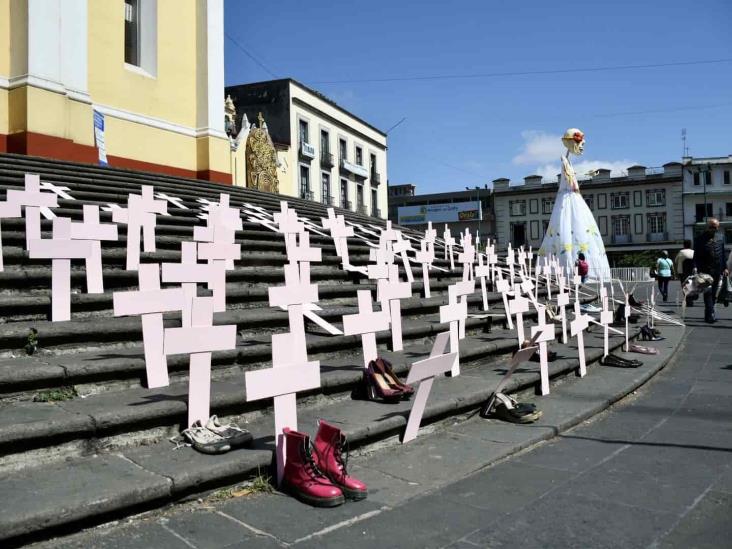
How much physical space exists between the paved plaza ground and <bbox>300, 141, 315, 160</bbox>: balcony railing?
108 ft

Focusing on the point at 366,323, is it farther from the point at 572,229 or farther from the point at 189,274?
the point at 572,229

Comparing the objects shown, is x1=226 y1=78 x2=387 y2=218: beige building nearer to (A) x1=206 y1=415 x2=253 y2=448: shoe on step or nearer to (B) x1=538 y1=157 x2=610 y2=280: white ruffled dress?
(B) x1=538 y1=157 x2=610 y2=280: white ruffled dress

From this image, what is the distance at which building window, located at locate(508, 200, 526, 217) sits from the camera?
67125mm

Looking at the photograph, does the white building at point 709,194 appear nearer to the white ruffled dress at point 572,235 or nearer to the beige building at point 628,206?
the beige building at point 628,206

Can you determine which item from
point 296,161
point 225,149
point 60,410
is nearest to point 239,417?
point 60,410

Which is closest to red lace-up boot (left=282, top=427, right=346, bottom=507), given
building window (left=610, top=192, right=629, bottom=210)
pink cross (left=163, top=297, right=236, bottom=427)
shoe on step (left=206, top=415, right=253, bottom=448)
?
shoe on step (left=206, top=415, right=253, bottom=448)

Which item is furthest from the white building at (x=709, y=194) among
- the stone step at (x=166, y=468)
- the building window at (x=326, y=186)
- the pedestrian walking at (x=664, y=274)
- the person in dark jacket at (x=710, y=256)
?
the stone step at (x=166, y=468)

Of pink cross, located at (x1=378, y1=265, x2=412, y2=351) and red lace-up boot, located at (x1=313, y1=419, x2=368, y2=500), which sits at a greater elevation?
pink cross, located at (x1=378, y1=265, x2=412, y2=351)

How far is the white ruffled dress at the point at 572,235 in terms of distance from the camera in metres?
16.2

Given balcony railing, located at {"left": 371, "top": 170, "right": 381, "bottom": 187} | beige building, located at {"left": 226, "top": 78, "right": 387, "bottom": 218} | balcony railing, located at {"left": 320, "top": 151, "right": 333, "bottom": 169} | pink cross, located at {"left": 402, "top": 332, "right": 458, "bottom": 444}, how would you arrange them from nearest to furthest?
pink cross, located at {"left": 402, "top": 332, "right": 458, "bottom": 444}, beige building, located at {"left": 226, "top": 78, "right": 387, "bottom": 218}, balcony railing, located at {"left": 320, "top": 151, "right": 333, "bottom": 169}, balcony railing, located at {"left": 371, "top": 170, "right": 381, "bottom": 187}

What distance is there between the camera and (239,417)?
375 centimetres

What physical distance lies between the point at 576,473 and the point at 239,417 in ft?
6.66

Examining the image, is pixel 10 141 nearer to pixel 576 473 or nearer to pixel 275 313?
pixel 275 313

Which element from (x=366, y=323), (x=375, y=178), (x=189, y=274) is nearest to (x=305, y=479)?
(x=366, y=323)
